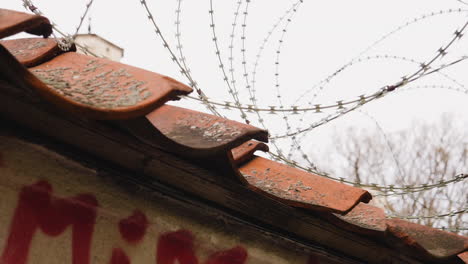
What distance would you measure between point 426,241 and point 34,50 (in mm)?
2079

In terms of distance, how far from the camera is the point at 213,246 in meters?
2.13

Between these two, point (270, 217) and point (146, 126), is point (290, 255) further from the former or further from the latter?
point (146, 126)

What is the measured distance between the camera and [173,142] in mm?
1705

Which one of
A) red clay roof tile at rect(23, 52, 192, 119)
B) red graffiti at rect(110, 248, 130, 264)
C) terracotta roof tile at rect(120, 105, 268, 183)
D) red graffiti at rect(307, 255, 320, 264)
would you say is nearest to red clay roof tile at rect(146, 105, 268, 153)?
terracotta roof tile at rect(120, 105, 268, 183)

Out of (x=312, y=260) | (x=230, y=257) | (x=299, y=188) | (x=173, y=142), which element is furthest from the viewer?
(x=312, y=260)

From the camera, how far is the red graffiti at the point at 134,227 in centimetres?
188

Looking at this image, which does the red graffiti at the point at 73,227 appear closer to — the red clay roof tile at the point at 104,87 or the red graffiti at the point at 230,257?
the red graffiti at the point at 230,257

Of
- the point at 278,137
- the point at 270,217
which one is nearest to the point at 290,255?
the point at 270,217

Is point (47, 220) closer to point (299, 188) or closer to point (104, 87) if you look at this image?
point (104, 87)

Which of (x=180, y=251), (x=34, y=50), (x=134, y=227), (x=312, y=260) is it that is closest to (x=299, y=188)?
(x=312, y=260)

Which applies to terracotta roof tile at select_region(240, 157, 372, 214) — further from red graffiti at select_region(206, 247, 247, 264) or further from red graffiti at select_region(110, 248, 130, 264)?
red graffiti at select_region(110, 248, 130, 264)

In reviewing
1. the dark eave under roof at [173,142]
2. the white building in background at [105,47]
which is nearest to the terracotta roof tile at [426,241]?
the dark eave under roof at [173,142]

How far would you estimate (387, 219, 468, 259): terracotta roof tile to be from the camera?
8.10ft

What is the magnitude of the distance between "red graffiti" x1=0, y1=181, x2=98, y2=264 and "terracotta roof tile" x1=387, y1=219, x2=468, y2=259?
1.40m
